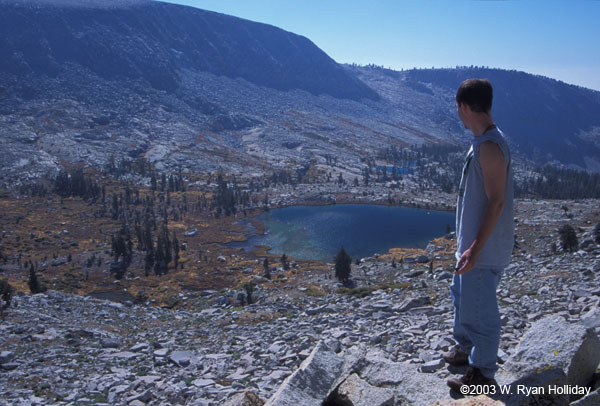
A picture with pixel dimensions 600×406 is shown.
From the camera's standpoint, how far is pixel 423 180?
91875 millimetres

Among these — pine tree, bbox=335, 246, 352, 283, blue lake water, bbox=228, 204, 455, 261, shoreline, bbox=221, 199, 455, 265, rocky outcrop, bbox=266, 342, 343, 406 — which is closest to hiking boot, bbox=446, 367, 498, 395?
rocky outcrop, bbox=266, 342, 343, 406

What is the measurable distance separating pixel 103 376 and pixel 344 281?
2012 cm

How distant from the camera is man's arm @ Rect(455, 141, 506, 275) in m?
3.66

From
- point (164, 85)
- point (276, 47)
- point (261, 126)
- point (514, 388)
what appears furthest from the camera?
point (276, 47)

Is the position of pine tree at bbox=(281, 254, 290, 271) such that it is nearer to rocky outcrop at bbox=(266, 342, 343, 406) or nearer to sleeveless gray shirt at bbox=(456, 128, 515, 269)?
rocky outcrop at bbox=(266, 342, 343, 406)

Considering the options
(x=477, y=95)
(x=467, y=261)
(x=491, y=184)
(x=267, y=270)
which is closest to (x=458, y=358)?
(x=467, y=261)

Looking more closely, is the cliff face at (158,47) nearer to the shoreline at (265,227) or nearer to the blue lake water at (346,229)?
the shoreline at (265,227)

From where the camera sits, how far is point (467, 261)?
3824 mm

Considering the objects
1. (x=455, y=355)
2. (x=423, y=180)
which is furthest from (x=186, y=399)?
(x=423, y=180)

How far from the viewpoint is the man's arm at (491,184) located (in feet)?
12.0

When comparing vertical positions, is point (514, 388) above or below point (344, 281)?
above

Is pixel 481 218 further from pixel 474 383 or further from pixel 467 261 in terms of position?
pixel 474 383

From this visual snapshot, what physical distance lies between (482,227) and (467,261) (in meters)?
0.37

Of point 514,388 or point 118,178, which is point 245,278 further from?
point 118,178
